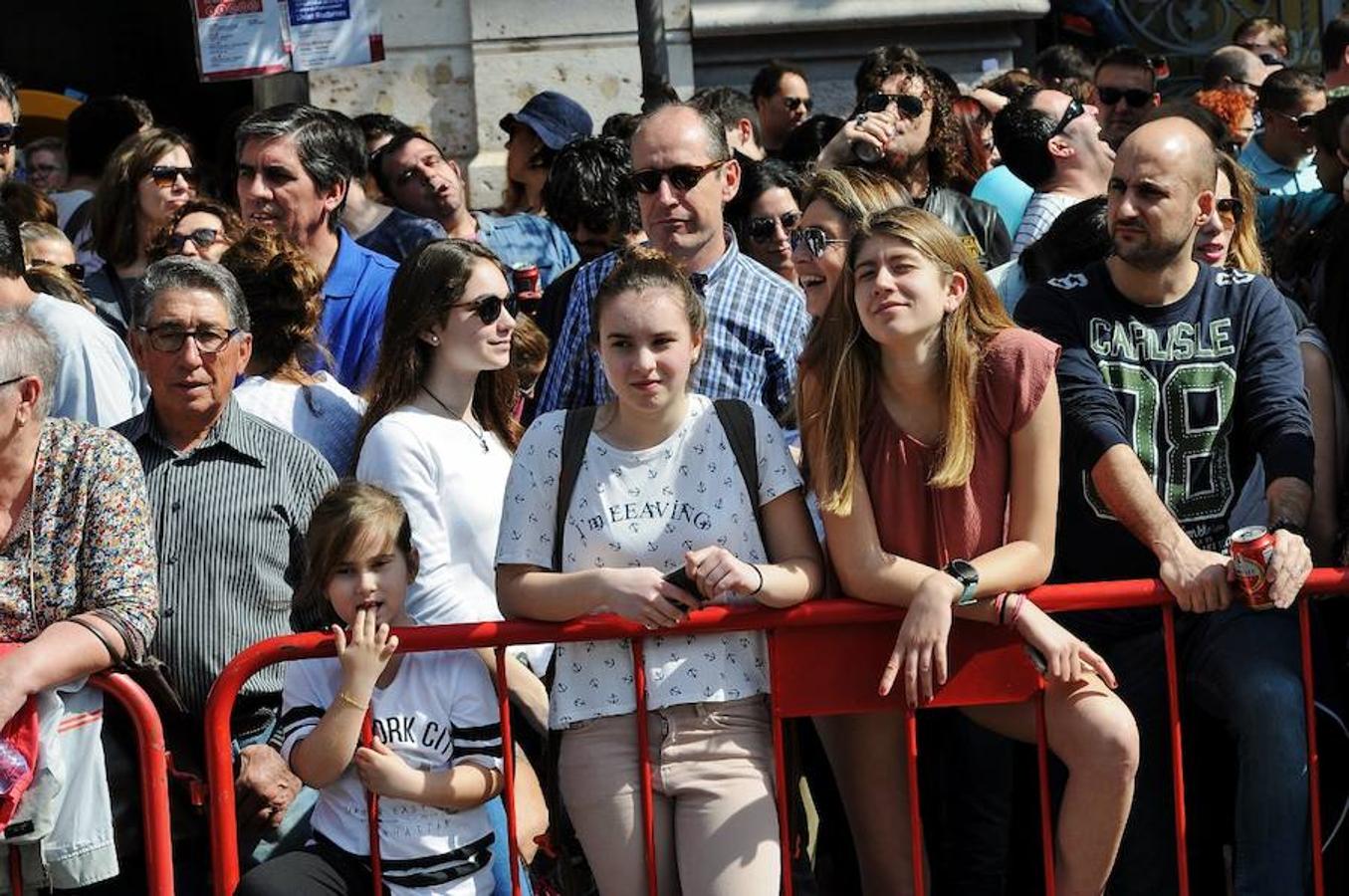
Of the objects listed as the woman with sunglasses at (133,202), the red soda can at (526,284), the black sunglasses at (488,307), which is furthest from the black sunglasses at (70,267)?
the black sunglasses at (488,307)

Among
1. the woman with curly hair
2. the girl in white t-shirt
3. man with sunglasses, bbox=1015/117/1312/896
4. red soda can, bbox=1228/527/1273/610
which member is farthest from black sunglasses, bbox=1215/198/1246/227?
the woman with curly hair

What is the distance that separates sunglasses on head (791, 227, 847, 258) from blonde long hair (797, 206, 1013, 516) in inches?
23.5

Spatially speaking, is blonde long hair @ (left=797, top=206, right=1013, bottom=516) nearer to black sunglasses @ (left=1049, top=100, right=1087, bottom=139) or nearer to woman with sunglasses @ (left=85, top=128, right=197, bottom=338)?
black sunglasses @ (left=1049, top=100, right=1087, bottom=139)

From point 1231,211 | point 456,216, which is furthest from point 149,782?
point 456,216

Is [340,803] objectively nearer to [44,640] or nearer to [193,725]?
[193,725]

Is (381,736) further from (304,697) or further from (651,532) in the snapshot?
(651,532)

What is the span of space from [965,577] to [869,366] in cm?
57

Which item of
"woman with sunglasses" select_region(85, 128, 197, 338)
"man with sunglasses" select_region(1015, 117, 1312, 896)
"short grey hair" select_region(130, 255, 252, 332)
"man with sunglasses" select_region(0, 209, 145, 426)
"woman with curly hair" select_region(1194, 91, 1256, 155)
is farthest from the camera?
"woman with curly hair" select_region(1194, 91, 1256, 155)

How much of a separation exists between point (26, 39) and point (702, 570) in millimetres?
12443

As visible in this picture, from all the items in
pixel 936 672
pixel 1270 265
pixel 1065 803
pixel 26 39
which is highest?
pixel 26 39

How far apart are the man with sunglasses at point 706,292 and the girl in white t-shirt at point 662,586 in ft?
3.21

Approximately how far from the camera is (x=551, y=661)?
5043mm

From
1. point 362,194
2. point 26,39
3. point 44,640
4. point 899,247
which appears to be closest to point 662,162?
point 899,247

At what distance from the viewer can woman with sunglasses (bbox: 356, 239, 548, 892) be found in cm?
514
